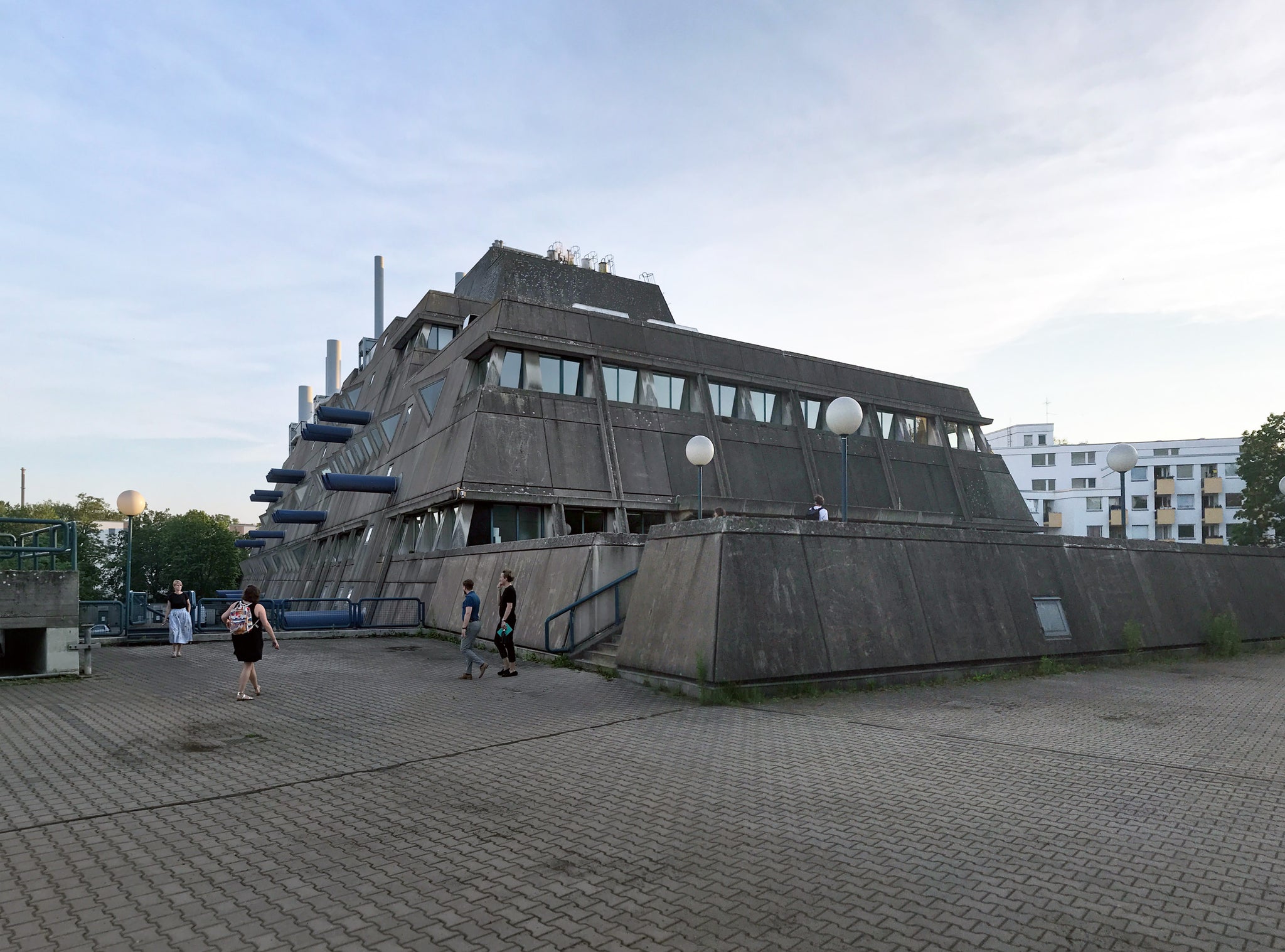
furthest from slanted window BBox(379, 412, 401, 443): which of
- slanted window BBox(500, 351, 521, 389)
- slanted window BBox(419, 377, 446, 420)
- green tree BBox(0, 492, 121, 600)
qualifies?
green tree BBox(0, 492, 121, 600)

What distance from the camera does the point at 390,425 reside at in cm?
3353

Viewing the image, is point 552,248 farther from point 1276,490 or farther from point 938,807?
point 1276,490

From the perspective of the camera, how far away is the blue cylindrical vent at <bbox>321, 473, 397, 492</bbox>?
28.0 metres

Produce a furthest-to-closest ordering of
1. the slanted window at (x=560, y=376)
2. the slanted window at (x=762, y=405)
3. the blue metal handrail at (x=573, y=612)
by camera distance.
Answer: the slanted window at (x=762, y=405) → the slanted window at (x=560, y=376) → the blue metal handrail at (x=573, y=612)

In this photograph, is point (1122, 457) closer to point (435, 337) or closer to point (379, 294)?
point (435, 337)

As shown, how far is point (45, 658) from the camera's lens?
538 inches

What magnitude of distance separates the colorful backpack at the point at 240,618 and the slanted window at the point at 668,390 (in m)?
18.0

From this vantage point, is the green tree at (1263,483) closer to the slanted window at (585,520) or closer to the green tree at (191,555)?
the slanted window at (585,520)

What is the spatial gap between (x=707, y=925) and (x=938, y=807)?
274 centimetres

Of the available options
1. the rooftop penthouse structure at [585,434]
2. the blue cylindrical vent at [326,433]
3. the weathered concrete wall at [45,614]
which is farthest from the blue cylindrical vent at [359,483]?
the weathered concrete wall at [45,614]

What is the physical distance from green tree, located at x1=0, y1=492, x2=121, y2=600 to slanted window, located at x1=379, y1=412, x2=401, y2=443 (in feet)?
138

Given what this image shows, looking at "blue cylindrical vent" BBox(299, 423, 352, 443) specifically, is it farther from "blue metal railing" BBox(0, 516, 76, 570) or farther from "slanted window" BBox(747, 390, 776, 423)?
"blue metal railing" BBox(0, 516, 76, 570)

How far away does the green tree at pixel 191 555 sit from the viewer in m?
72.6

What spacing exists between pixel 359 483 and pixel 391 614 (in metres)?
6.63
